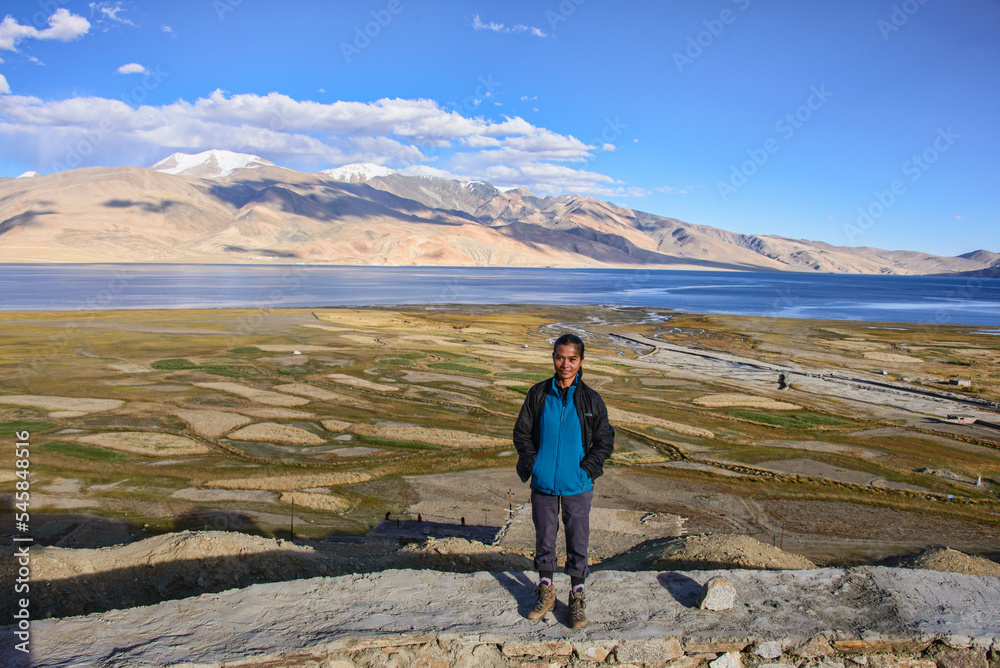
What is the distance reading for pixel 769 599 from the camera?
7.04 metres

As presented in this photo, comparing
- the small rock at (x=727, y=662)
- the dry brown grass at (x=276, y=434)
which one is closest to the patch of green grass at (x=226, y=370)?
the dry brown grass at (x=276, y=434)

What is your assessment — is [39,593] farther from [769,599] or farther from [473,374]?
[473,374]

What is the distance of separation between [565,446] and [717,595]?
8.61 ft

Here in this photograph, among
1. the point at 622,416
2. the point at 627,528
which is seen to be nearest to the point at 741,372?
the point at 622,416

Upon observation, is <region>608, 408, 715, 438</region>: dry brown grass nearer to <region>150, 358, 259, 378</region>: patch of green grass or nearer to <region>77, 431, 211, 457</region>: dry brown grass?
<region>77, 431, 211, 457</region>: dry brown grass

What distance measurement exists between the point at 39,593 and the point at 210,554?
2.26m

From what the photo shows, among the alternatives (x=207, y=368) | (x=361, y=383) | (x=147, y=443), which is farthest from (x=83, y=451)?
(x=207, y=368)

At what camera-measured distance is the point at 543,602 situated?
6.37 meters

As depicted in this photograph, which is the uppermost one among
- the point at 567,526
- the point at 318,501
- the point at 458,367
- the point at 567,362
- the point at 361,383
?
the point at 567,362

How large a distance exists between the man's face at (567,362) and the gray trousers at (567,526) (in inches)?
49.9

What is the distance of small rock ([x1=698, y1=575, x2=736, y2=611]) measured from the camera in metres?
6.69

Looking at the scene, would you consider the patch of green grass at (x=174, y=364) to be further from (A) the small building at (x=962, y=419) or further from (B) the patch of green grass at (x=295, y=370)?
(A) the small building at (x=962, y=419)

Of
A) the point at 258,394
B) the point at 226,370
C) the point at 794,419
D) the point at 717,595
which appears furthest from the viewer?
the point at 226,370

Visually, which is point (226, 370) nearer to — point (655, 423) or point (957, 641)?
point (655, 423)
